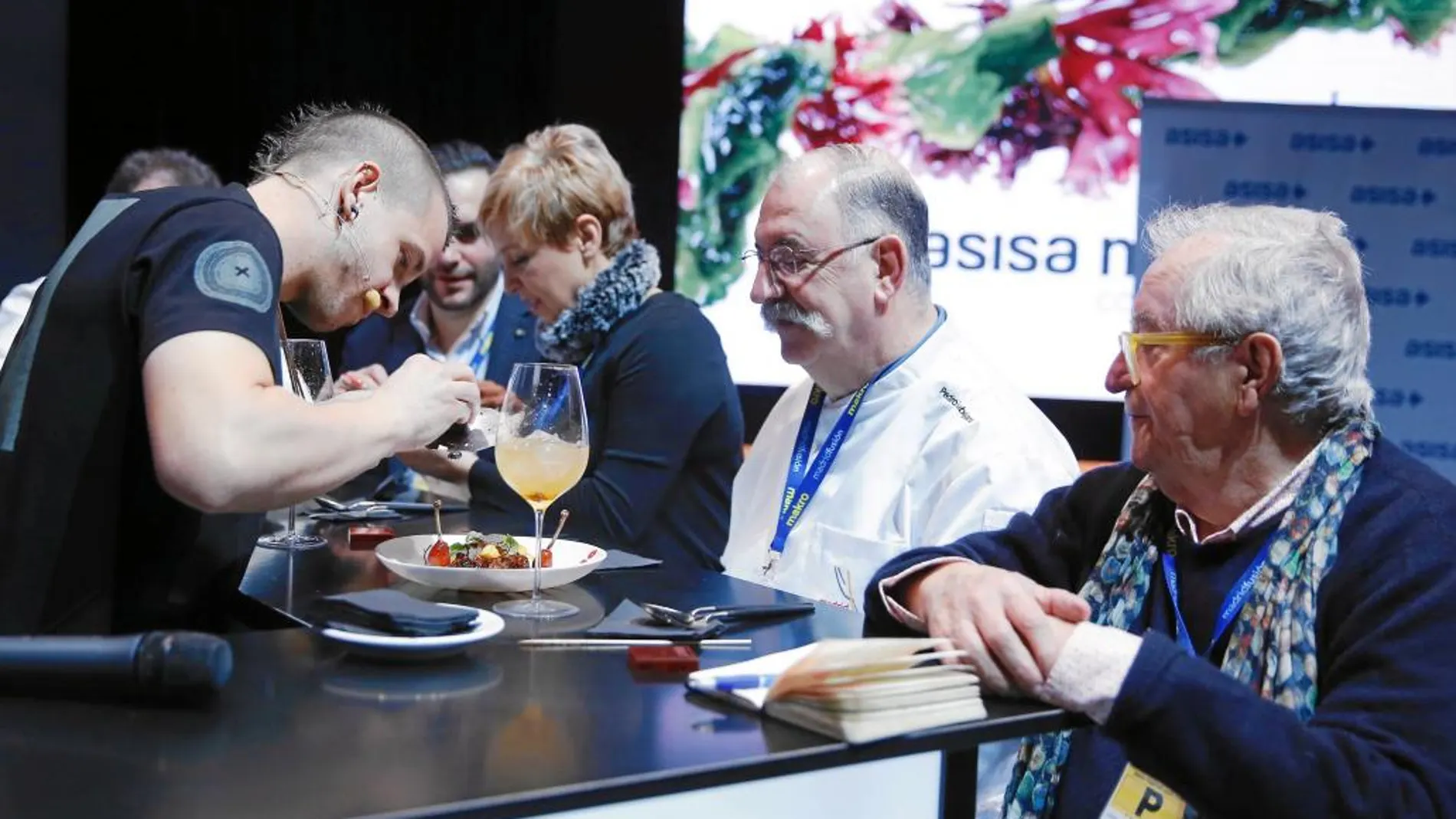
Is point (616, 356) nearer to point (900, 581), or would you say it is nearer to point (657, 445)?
point (657, 445)

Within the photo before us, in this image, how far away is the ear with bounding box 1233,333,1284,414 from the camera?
5.39 ft

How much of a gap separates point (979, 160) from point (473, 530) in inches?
147

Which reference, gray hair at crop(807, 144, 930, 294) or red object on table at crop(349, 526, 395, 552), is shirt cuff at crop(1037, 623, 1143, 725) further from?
gray hair at crop(807, 144, 930, 294)

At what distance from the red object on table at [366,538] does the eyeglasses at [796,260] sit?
2.68ft

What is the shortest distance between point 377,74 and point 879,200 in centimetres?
361

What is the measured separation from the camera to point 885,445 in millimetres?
2447

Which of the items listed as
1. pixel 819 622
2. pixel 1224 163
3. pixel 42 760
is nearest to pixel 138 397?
pixel 42 760

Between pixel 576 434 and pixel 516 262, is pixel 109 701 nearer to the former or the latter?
pixel 576 434

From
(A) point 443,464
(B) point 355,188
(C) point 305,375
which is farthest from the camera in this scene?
(A) point 443,464

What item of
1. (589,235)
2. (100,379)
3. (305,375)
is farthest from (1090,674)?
(589,235)

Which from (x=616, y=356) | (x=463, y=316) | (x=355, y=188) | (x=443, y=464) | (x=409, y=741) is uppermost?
(x=355, y=188)

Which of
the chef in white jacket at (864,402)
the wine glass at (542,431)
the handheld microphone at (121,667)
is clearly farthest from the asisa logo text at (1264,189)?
the handheld microphone at (121,667)

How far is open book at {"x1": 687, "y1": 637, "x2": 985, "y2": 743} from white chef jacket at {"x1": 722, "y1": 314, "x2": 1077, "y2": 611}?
2.93 feet

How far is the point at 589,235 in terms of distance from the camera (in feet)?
10.6
